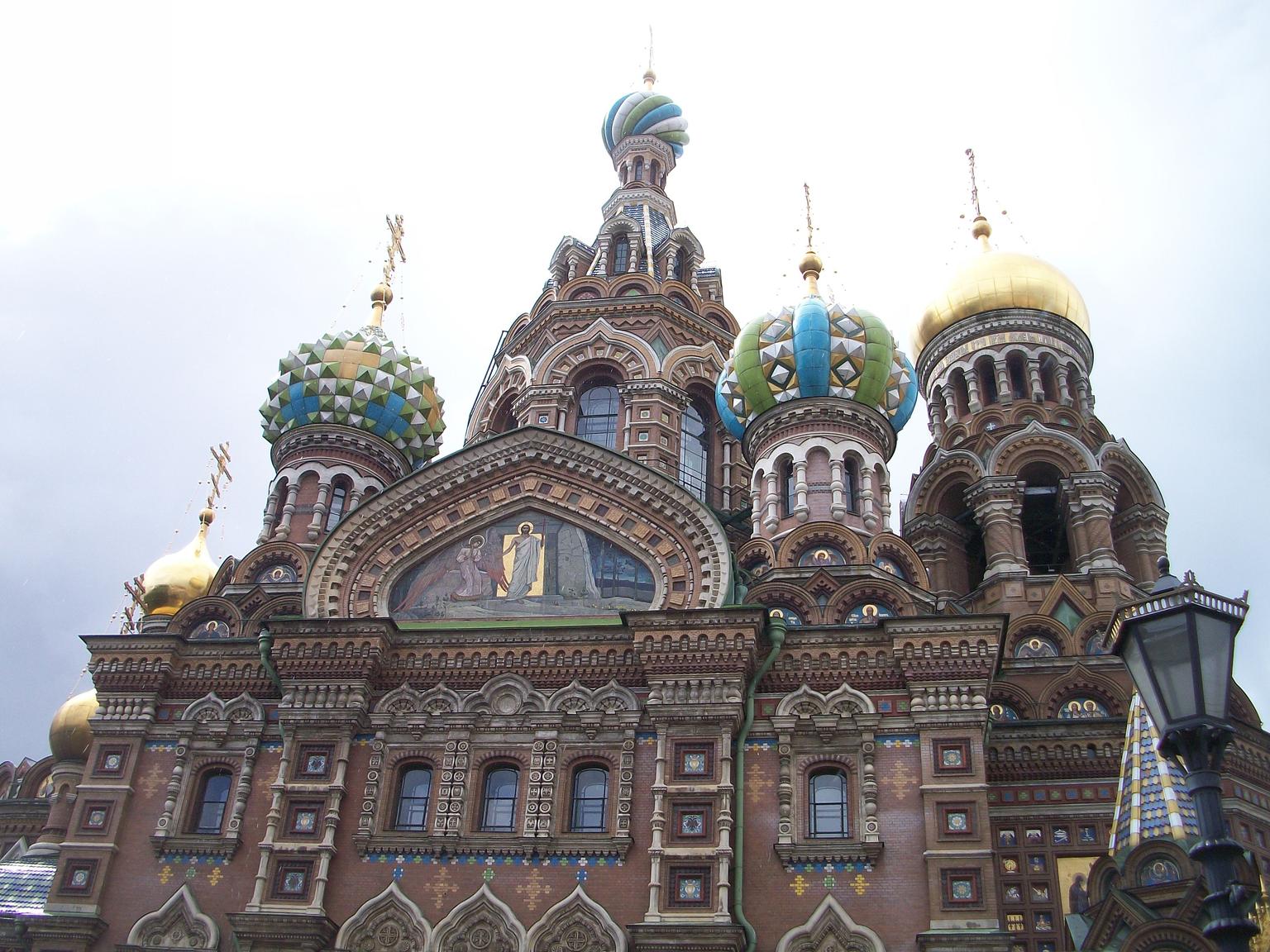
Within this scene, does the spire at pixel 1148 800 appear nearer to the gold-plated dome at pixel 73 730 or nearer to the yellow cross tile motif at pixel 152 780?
the yellow cross tile motif at pixel 152 780

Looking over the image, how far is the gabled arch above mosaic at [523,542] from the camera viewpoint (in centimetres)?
1179

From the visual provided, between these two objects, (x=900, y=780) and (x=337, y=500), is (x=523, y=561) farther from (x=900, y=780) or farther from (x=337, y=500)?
(x=337, y=500)

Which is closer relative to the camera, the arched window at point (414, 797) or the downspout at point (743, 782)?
the downspout at point (743, 782)

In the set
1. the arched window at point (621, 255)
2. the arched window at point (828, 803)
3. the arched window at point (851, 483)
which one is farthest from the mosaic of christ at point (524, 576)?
the arched window at point (621, 255)

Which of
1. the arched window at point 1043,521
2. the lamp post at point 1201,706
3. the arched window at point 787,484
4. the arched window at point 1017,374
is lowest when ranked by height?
the lamp post at point 1201,706

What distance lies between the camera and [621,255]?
19.1 m

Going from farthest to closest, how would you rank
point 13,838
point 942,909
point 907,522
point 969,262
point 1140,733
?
point 969,262, point 13,838, point 907,522, point 1140,733, point 942,909

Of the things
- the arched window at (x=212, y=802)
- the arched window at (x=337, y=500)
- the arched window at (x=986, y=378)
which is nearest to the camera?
the arched window at (x=212, y=802)

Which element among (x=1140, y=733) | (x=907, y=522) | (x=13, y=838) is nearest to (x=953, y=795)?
(x=1140, y=733)

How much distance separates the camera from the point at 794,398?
1484cm

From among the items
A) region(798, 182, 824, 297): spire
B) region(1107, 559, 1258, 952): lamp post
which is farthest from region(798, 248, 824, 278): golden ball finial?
region(1107, 559, 1258, 952): lamp post

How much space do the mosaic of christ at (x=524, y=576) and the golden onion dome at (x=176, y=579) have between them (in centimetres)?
646

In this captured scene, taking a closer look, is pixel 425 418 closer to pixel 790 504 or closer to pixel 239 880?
pixel 790 504

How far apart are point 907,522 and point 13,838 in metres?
12.4
